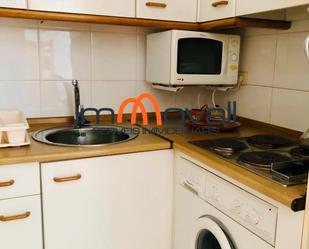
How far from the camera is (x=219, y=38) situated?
182cm

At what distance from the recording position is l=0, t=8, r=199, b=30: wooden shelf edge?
1458 millimetres

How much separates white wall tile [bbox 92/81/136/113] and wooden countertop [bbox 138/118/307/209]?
274 mm

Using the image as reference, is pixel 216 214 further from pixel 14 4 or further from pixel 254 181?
pixel 14 4

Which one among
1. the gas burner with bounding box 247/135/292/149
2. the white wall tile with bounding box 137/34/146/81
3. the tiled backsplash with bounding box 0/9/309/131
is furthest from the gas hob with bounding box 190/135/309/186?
the white wall tile with bounding box 137/34/146/81

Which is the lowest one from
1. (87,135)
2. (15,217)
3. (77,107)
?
(15,217)

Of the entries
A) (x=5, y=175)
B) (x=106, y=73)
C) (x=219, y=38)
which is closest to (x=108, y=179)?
(x=5, y=175)

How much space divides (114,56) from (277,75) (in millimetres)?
938

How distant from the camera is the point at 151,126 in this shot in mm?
1896

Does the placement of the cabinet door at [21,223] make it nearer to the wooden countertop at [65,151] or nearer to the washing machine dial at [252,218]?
the wooden countertop at [65,151]

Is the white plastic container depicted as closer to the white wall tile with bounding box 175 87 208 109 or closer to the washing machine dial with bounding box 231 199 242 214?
the washing machine dial with bounding box 231 199 242 214

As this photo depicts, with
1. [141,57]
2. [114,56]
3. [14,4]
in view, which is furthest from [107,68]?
[14,4]

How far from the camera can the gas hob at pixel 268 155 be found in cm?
107

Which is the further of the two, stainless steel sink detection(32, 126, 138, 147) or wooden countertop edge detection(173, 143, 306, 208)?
stainless steel sink detection(32, 126, 138, 147)

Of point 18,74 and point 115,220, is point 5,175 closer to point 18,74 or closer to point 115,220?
point 115,220
